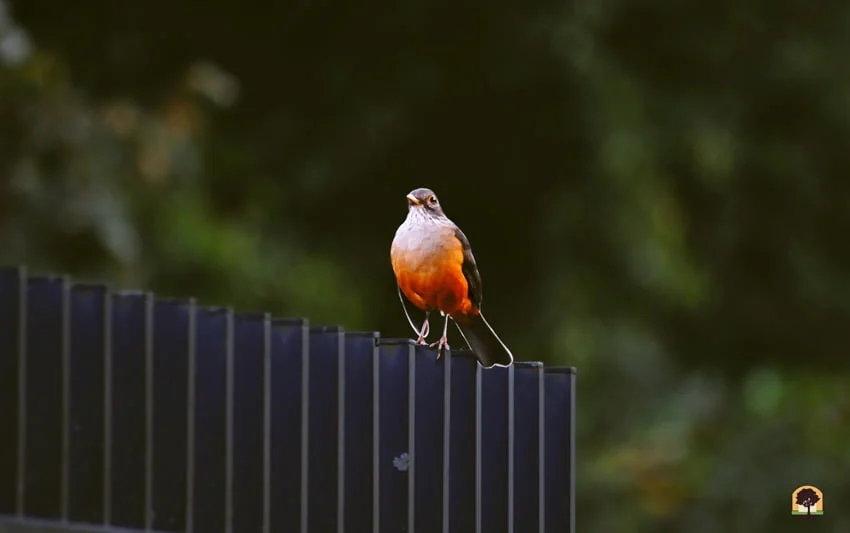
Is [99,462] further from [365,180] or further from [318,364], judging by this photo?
[365,180]

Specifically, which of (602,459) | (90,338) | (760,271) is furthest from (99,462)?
(760,271)

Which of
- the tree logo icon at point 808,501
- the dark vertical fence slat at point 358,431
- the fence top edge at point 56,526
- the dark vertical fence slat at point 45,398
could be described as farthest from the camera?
the tree logo icon at point 808,501

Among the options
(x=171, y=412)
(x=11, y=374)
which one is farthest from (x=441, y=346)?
(x=11, y=374)

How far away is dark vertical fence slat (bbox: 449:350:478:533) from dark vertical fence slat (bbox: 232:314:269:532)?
0.73m

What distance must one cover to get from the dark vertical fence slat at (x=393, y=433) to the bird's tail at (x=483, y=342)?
30 cm

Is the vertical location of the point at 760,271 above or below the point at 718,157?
below

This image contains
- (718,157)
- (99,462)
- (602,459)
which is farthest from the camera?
(718,157)

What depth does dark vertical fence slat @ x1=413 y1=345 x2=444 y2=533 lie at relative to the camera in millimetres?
3447

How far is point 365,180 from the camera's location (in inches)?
376

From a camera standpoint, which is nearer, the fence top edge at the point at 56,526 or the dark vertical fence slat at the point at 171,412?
the dark vertical fence slat at the point at 171,412

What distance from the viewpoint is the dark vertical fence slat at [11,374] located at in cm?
442

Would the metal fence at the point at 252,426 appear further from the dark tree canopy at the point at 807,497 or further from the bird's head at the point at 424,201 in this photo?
the dark tree canopy at the point at 807,497

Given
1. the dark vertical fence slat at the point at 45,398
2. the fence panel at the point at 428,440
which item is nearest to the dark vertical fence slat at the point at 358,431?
the fence panel at the point at 428,440

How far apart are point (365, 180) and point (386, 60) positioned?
3.27ft
